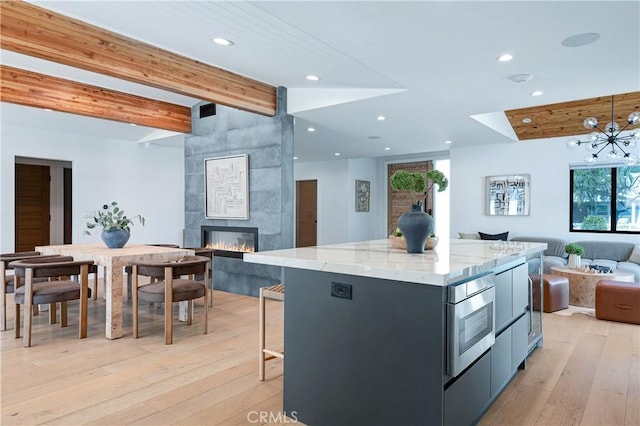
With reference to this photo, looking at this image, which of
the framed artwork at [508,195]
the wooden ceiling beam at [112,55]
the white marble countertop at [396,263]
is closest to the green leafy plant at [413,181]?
the white marble countertop at [396,263]

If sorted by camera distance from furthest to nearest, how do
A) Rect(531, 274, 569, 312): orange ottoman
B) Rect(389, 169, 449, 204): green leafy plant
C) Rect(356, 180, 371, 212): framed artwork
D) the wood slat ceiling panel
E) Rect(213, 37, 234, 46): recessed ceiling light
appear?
Rect(356, 180, 371, 212): framed artwork < the wood slat ceiling panel < Rect(531, 274, 569, 312): orange ottoman < Rect(213, 37, 234, 46): recessed ceiling light < Rect(389, 169, 449, 204): green leafy plant

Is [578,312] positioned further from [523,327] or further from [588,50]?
[588,50]

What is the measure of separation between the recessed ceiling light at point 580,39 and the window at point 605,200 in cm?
454

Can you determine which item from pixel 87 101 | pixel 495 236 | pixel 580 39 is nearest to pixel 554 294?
pixel 495 236

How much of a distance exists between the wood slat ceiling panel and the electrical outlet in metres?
5.30

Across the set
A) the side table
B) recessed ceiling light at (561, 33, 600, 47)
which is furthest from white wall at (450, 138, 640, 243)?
recessed ceiling light at (561, 33, 600, 47)

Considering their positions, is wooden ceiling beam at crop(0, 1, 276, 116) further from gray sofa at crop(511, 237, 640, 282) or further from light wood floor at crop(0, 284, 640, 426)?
gray sofa at crop(511, 237, 640, 282)

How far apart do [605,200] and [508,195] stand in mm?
1471

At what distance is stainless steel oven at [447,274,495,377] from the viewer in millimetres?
1751

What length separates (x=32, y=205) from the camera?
762 centimetres

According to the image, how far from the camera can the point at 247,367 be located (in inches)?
116

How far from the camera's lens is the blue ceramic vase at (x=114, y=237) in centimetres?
434

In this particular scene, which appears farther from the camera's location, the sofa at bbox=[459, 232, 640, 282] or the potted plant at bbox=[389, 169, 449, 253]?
the sofa at bbox=[459, 232, 640, 282]

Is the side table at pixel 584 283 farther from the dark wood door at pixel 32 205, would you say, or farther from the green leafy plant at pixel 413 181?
the dark wood door at pixel 32 205
